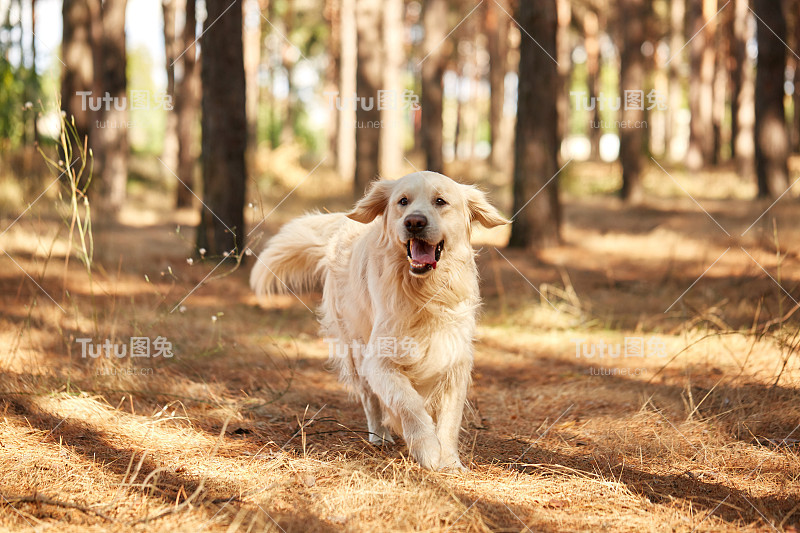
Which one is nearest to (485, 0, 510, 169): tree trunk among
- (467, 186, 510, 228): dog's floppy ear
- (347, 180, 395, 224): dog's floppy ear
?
(467, 186, 510, 228): dog's floppy ear

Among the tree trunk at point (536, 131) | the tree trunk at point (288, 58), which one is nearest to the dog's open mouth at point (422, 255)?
the tree trunk at point (536, 131)

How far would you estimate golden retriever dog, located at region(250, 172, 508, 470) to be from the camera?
11.8 ft

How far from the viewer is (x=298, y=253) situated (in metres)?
4.95

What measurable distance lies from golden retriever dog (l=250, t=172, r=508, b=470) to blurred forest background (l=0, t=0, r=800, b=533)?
0.26 meters

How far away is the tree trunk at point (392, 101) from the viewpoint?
15414mm

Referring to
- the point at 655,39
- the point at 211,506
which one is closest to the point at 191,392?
the point at 211,506

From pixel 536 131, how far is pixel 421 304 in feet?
21.5

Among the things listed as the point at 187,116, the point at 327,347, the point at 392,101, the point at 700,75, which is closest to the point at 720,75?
the point at 700,75

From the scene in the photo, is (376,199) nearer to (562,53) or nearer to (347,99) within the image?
(347,99)

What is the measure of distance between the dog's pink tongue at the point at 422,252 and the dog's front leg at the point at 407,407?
1.81ft

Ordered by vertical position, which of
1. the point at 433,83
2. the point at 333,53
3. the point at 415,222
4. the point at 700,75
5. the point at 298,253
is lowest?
the point at 298,253

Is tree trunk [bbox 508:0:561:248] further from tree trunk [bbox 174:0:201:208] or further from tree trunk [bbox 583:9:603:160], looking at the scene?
tree trunk [bbox 583:9:603:160]

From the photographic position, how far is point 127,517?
2799mm

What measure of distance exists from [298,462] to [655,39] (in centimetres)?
3165
